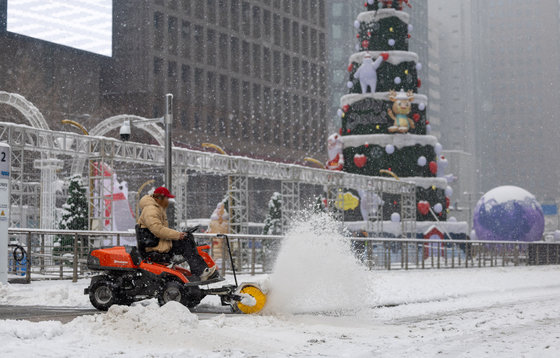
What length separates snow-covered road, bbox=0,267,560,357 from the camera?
319 inches

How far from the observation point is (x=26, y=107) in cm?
3856

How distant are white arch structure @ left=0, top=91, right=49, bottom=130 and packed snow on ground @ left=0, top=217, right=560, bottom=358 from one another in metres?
22.9

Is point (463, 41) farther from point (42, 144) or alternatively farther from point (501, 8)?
point (42, 144)

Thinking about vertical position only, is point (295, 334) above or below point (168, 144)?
below

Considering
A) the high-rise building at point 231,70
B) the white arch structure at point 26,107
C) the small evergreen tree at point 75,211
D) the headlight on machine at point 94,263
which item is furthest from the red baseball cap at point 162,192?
the high-rise building at point 231,70

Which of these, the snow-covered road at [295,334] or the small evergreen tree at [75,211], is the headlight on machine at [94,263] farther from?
the small evergreen tree at [75,211]

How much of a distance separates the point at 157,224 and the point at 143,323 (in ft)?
9.88

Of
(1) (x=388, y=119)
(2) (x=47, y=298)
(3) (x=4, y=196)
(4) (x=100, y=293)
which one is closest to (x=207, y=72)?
(1) (x=388, y=119)

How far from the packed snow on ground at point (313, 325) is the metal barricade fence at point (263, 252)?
A: 1.25 meters

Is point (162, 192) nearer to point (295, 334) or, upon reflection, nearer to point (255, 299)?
point (255, 299)

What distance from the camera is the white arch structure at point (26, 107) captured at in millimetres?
37812

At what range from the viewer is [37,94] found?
61844 mm

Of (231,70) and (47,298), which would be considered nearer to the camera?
(47,298)

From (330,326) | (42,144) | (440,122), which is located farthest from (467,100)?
(330,326)
